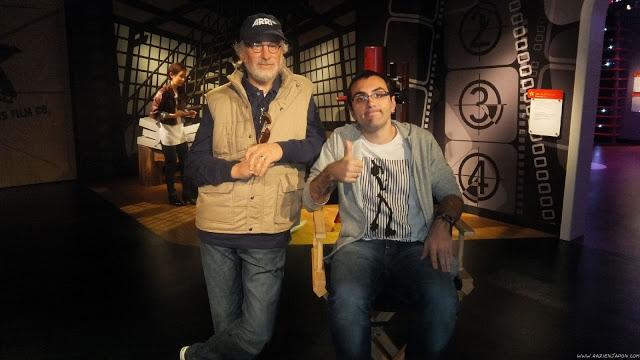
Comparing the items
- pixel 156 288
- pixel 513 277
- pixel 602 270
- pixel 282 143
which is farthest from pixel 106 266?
pixel 602 270

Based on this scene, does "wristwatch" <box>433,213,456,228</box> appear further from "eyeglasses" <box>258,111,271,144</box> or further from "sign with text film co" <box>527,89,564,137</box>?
"sign with text film co" <box>527,89,564,137</box>

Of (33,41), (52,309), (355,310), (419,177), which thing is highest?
(33,41)

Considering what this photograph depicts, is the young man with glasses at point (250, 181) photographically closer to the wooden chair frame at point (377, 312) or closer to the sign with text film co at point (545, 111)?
the wooden chair frame at point (377, 312)

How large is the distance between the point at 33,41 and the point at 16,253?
463cm

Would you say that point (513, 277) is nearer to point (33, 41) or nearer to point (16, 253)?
point (16, 253)

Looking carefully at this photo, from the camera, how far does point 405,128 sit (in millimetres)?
2342

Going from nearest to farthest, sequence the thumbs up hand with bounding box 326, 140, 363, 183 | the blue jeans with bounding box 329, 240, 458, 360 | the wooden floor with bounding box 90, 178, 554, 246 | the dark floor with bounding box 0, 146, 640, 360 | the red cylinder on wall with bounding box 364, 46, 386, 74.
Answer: the blue jeans with bounding box 329, 240, 458, 360 < the thumbs up hand with bounding box 326, 140, 363, 183 < the dark floor with bounding box 0, 146, 640, 360 < the red cylinder on wall with bounding box 364, 46, 386, 74 < the wooden floor with bounding box 90, 178, 554, 246

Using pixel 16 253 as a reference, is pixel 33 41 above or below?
above

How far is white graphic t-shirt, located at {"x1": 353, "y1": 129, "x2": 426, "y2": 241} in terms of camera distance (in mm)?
2209

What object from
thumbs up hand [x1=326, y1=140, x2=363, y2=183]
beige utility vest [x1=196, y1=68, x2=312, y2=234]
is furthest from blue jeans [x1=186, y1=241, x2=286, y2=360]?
thumbs up hand [x1=326, y1=140, x2=363, y2=183]

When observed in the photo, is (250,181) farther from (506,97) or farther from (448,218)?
(506,97)

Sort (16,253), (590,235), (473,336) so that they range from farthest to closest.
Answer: (590,235)
(16,253)
(473,336)

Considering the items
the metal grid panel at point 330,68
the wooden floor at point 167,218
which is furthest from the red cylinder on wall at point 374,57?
the metal grid panel at point 330,68

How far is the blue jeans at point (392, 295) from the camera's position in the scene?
182 cm
